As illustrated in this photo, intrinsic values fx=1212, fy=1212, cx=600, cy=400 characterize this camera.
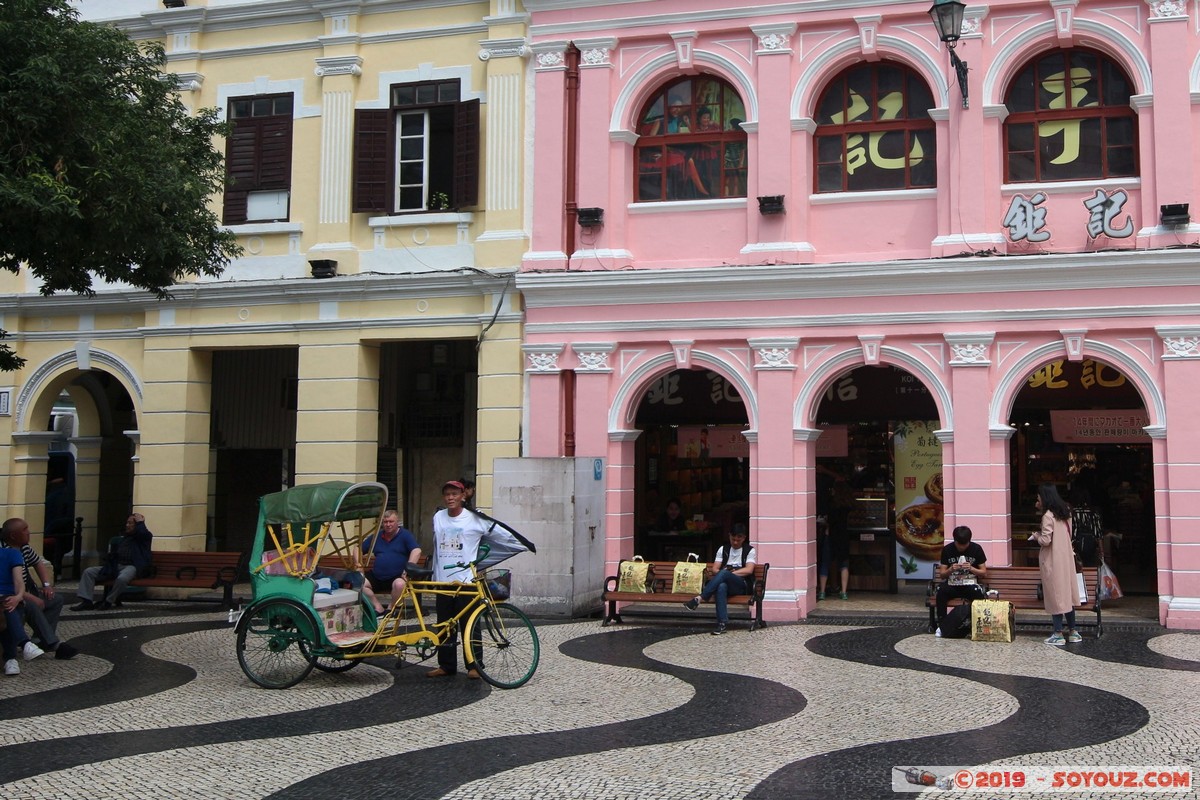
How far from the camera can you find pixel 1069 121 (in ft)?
51.0

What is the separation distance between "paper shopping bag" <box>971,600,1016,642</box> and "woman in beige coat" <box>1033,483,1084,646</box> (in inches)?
16.1

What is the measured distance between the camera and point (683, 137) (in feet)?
55.5

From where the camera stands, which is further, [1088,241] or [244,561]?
[244,561]

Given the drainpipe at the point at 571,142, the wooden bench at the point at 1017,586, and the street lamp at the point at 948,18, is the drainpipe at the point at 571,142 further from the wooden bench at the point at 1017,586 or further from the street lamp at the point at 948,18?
the wooden bench at the point at 1017,586

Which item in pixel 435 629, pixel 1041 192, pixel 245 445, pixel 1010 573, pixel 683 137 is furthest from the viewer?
pixel 245 445

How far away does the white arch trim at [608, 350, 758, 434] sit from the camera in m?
16.1

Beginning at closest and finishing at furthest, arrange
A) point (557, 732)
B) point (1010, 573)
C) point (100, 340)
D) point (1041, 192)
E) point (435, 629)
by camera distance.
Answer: point (557, 732), point (435, 629), point (1010, 573), point (1041, 192), point (100, 340)

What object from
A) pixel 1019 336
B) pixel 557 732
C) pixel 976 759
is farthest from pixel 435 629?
pixel 1019 336

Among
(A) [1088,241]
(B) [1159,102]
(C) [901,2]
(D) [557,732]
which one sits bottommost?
(D) [557,732]

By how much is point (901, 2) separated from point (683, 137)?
3.35 meters

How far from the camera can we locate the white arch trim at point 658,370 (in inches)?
635

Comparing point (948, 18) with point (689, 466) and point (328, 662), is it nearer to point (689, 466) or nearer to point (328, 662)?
point (689, 466)

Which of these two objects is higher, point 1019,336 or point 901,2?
point 901,2

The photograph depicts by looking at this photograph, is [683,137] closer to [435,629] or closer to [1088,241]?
[1088,241]
